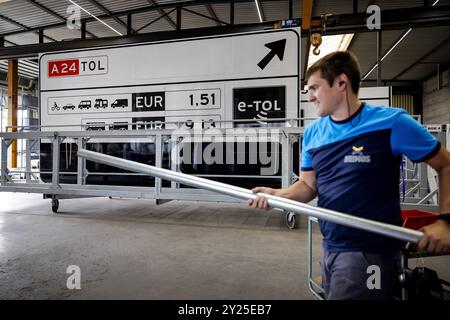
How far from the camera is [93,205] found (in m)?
6.01

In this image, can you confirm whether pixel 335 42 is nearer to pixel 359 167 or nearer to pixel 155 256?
pixel 155 256

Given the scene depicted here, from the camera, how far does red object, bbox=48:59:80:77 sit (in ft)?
18.9

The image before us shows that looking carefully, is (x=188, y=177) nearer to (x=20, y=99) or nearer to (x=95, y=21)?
(x=95, y=21)

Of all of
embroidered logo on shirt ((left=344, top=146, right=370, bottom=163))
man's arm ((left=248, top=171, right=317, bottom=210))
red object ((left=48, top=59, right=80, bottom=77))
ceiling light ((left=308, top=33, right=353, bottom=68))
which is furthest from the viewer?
ceiling light ((left=308, top=33, right=353, bottom=68))

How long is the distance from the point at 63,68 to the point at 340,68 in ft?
20.2

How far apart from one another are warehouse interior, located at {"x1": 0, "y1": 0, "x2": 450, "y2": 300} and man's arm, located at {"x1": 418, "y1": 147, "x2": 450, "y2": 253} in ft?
2.63

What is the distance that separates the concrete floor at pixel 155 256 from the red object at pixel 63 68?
276cm

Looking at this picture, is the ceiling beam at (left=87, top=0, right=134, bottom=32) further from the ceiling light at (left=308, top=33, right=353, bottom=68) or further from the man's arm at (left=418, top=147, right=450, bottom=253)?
the man's arm at (left=418, top=147, right=450, bottom=253)

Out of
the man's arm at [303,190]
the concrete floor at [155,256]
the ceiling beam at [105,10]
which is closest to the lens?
the man's arm at [303,190]

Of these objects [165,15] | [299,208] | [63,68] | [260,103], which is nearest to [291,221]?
[260,103]

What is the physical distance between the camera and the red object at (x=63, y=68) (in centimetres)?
575

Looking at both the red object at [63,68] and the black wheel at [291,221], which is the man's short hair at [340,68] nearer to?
the black wheel at [291,221]

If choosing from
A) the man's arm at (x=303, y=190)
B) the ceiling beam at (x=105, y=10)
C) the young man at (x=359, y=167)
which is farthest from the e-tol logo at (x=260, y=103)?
the ceiling beam at (x=105, y=10)

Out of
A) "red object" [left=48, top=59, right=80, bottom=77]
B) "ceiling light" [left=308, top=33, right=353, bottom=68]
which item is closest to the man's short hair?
"red object" [left=48, top=59, right=80, bottom=77]
